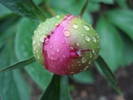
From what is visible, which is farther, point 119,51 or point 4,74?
point 119,51

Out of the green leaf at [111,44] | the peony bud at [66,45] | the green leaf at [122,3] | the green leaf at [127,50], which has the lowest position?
the green leaf at [127,50]

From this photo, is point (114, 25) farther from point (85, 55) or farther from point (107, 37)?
point (85, 55)

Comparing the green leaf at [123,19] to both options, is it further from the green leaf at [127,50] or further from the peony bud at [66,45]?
the peony bud at [66,45]

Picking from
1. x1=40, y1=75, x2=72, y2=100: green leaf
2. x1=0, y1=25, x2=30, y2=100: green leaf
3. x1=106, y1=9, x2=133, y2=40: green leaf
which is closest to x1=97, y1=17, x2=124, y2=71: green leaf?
x1=106, y1=9, x2=133, y2=40: green leaf

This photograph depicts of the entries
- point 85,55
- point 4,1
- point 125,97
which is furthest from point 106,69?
point 125,97

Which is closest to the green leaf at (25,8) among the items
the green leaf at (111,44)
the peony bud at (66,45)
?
the peony bud at (66,45)

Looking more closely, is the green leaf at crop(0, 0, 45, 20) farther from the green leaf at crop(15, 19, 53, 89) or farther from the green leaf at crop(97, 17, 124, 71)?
the green leaf at crop(97, 17, 124, 71)
